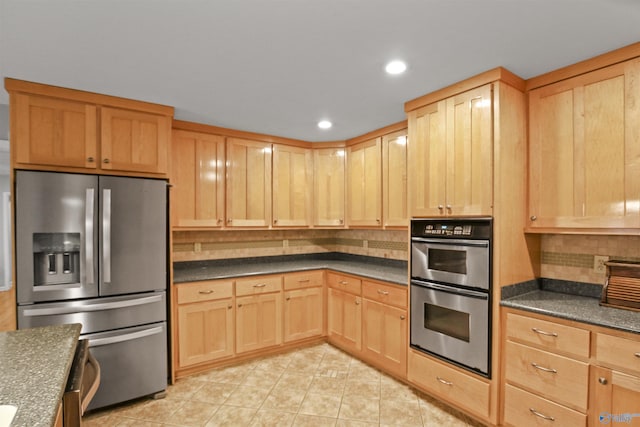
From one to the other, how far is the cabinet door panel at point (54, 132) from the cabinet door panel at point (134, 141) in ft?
0.27

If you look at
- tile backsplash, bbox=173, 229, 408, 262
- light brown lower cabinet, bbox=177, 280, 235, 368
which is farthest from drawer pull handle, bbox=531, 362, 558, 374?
light brown lower cabinet, bbox=177, 280, 235, 368

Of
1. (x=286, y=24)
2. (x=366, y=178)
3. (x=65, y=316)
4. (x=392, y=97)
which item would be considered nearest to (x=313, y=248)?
(x=366, y=178)

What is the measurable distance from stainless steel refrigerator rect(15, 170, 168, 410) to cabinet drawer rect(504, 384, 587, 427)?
2546 millimetres

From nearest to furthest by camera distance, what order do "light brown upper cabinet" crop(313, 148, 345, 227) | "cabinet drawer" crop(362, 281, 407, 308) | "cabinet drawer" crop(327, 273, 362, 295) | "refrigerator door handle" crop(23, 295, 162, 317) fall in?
"refrigerator door handle" crop(23, 295, 162, 317), "cabinet drawer" crop(362, 281, 407, 308), "cabinet drawer" crop(327, 273, 362, 295), "light brown upper cabinet" crop(313, 148, 345, 227)

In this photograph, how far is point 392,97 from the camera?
2568 mm

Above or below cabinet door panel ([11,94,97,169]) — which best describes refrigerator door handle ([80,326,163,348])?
below

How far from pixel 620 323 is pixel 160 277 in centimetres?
303

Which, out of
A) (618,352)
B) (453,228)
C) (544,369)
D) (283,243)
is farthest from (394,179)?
(618,352)

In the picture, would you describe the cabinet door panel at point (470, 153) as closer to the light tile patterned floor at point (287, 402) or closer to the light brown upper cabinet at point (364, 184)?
the light brown upper cabinet at point (364, 184)

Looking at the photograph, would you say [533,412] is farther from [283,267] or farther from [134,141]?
[134,141]

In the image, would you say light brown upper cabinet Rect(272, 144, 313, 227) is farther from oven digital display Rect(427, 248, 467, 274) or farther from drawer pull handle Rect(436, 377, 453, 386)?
drawer pull handle Rect(436, 377, 453, 386)

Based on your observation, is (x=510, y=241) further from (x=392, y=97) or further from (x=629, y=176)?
(x=392, y=97)

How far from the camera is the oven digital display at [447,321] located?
2.30 metres

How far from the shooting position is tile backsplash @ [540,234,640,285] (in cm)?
212
